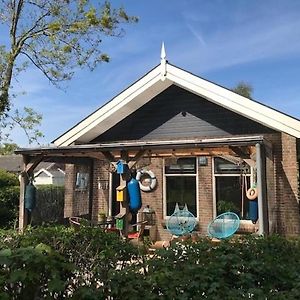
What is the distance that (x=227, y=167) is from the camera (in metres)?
11.6

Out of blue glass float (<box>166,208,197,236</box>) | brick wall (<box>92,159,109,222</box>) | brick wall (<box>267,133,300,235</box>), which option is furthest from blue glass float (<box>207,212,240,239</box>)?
brick wall (<box>92,159,109,222</box>)

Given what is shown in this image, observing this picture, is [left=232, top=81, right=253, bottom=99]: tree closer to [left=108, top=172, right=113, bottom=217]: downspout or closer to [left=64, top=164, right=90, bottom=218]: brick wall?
[left=108, top=172, right=113, bottom=217]: downspout

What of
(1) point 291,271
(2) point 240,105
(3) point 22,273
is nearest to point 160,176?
(2) point 240,105

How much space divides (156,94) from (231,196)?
3.89m

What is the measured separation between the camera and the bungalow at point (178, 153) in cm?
1012

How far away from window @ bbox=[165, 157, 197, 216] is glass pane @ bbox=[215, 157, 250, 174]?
721mm

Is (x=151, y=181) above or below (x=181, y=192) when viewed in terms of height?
above

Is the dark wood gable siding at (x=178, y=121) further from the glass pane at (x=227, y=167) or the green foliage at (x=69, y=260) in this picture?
the green foliage at (x=69, y=260)

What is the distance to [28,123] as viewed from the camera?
67.7 ft

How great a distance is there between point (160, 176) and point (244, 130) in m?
3.03

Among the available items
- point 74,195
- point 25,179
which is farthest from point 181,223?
point 25,179

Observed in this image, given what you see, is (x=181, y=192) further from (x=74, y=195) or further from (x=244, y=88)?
(x=244, y=88)

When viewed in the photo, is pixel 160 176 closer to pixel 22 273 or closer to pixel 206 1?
pixel 206 1

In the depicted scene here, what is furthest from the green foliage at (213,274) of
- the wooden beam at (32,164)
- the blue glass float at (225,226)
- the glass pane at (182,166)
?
the glass pane at (182,166)
